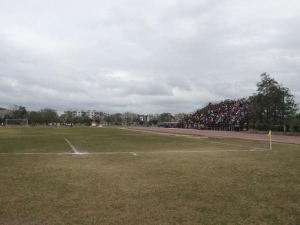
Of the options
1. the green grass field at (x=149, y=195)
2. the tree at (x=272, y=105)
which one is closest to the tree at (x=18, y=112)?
the tree at (x=272, y=105)

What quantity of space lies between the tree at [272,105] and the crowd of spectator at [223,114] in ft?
25.0

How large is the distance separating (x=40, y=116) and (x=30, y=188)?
151699 millimetres

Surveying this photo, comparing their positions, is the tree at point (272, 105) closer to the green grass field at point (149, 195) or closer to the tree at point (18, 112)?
the green grass field at point (149, 195)

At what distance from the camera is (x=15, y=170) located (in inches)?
367

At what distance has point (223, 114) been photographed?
60594 mm

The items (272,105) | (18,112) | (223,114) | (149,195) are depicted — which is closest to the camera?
(149,195)

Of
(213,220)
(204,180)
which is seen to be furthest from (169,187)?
(213,220)

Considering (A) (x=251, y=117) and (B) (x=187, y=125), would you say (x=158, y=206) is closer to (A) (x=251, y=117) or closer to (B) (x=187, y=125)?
(A) (x=251, y=117)

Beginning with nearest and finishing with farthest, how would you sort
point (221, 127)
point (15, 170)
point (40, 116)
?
point (15, 170), point (221, 127), point (40, 116)

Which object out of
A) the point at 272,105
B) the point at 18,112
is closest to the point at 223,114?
the point at 272,105

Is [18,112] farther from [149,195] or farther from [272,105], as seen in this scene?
[149,195]

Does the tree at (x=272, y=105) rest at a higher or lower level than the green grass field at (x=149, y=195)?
higher

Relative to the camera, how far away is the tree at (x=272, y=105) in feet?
125

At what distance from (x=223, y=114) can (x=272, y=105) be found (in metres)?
21.7
